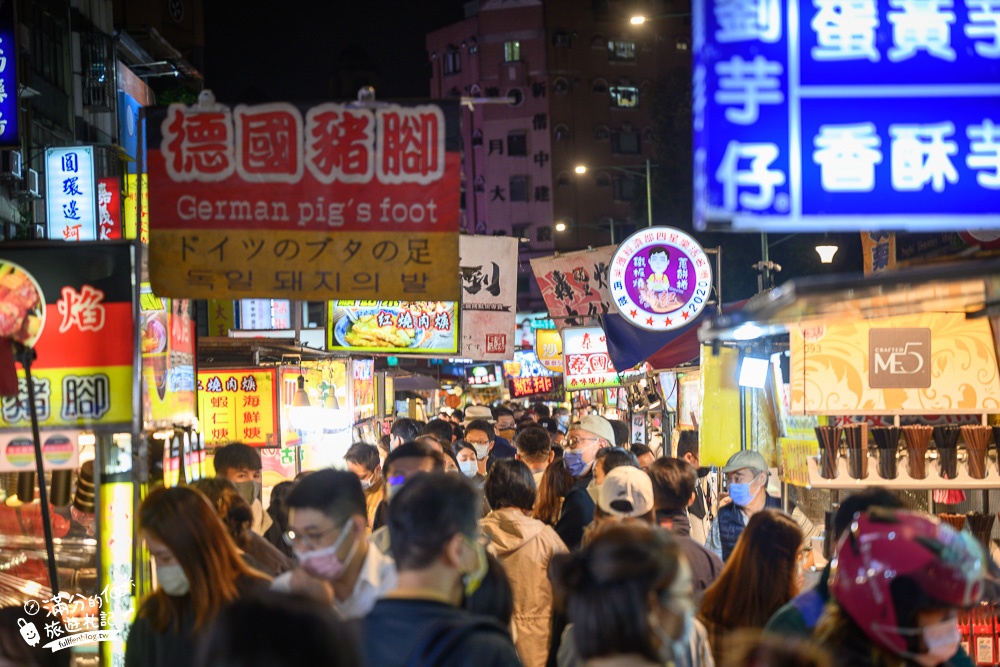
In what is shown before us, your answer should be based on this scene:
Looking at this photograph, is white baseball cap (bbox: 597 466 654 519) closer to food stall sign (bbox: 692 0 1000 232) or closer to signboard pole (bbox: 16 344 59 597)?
food stall sign (bbox: 692 0 1000 232)

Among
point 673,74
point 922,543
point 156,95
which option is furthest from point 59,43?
point 922,543

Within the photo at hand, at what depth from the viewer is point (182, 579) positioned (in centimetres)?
444

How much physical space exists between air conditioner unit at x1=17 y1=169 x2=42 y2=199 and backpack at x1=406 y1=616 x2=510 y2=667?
2198 centimetres

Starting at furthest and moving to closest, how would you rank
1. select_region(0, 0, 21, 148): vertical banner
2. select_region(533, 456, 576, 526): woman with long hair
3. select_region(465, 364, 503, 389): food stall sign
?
select_region(465, 364, 503, 389): food stall sign
select_region(0, 0, 21, 148): vertical banner
select_region(533, 456, 576, 526): woman with long hair

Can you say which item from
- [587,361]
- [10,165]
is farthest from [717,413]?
[10,165]

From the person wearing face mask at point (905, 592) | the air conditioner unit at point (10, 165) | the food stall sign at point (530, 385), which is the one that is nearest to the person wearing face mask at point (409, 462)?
the person wearing face mask at point (905, 592)

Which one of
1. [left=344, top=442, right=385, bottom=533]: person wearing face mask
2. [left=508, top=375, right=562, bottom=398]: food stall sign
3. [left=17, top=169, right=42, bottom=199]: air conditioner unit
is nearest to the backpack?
[left=344, top=442, right=385, bottom=533]: person wearing face mask

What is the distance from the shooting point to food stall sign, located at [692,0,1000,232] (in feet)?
16.3

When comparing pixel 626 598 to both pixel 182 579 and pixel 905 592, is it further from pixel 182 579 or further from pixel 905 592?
pixel 182 579

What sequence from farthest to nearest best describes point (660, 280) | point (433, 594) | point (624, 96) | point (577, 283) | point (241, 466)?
point (624, 96), point (577, 283), point (660, 280), point (241, 466), point (433, 594)

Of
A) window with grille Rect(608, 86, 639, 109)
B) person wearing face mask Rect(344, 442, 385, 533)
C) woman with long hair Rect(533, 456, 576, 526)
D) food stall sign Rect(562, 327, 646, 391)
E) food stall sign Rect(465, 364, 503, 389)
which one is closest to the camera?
woman with long hair Rect(533, 456, 576, 526)

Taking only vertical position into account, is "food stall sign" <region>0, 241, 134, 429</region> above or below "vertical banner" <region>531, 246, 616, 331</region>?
below

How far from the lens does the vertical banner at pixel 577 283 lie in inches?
624

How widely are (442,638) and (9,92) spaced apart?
1664cm
